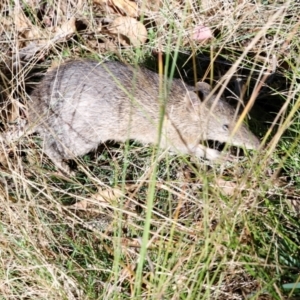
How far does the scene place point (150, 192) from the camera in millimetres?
2510

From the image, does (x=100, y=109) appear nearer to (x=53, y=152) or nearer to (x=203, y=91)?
(x=53, y=152)

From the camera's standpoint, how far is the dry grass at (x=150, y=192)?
3.11 m

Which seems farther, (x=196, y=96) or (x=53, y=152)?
(x=53, y=152)

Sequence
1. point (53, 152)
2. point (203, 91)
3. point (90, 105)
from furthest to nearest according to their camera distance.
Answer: point (53, 152)
point (90, 105)
point (203, 91)

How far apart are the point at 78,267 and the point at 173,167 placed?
988 millimetres

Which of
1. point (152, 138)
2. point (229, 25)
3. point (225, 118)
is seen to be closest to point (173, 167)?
point (152, 138)

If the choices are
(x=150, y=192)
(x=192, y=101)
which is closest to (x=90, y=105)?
(x=192, y=101)

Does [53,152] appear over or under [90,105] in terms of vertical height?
under

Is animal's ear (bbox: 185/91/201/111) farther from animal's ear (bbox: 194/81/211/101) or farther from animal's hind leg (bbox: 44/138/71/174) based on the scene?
animal's hind leg (bbox: 44/138/71/174)

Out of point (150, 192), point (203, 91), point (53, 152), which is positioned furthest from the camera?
point (53, 152)

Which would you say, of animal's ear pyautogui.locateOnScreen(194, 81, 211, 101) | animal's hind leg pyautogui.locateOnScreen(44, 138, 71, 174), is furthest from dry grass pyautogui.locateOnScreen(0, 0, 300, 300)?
animal's ear pyautogui.locateOnScreen(194, 81, 211, 101)

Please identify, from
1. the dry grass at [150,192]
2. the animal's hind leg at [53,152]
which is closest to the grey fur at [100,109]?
the animal's hind leg at [53,152]

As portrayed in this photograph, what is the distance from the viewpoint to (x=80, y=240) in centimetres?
369

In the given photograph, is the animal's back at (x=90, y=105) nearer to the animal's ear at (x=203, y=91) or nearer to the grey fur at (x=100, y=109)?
the grey fur at (x=100, y=109)
